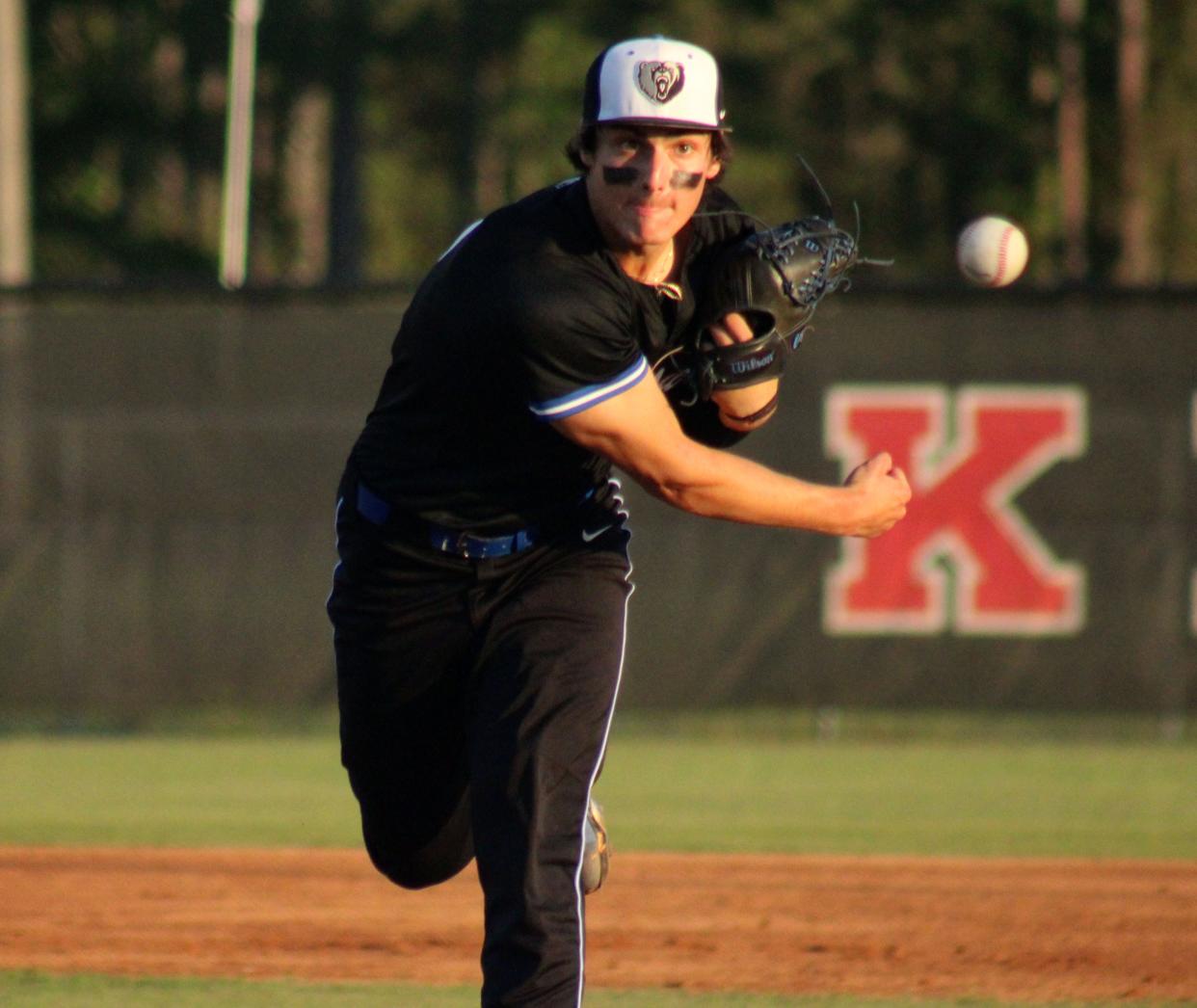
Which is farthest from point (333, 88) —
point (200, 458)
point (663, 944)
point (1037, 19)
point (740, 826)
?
point (663, 944)

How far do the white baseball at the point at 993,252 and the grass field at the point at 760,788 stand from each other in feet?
9.14

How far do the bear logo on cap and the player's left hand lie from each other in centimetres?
51

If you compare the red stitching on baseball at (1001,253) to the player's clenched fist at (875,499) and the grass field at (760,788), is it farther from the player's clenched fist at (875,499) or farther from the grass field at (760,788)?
the grass field at (760,788)

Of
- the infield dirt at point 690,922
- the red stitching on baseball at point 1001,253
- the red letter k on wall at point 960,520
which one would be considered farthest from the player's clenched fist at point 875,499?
the red letter k on wall at point 960,520

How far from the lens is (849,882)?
6566 mm

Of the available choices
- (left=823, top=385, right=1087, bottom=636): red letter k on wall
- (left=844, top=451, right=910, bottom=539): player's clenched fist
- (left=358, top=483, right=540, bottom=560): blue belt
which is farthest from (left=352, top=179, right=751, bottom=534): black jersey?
(left=823, top=385, right=1087, bottom=636): red letter k on wall

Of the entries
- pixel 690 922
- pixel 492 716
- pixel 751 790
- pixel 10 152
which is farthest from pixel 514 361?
pixel 10 152

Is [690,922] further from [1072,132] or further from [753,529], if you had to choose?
[1072,132]

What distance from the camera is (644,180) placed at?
3812 mm

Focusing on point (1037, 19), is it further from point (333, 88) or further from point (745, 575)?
point (745, 575)

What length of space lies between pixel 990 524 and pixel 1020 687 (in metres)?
0.80

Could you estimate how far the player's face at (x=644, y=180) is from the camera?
3.81 meters

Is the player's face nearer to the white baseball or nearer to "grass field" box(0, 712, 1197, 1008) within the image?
the white baseball

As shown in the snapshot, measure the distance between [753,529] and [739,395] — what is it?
18.4 ft
